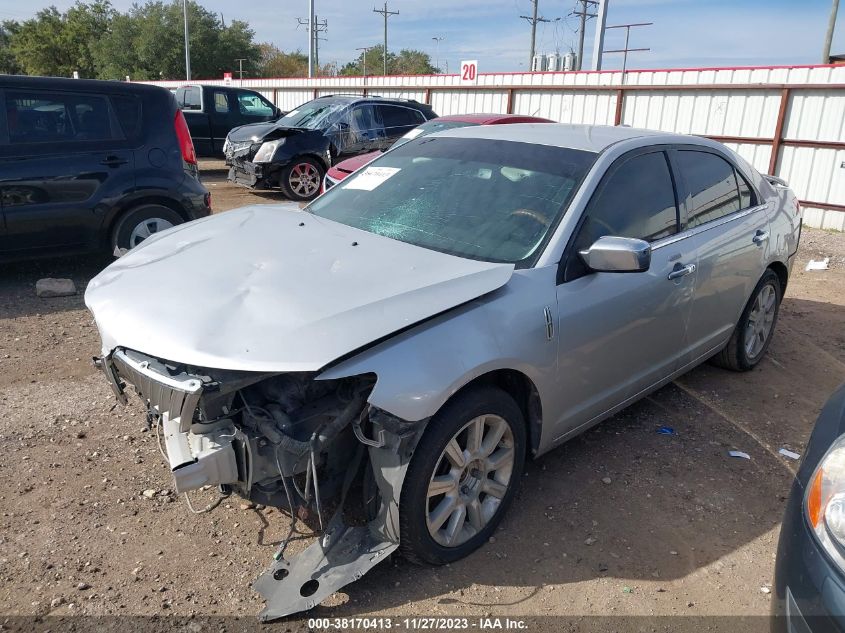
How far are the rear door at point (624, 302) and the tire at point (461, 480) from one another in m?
0.39

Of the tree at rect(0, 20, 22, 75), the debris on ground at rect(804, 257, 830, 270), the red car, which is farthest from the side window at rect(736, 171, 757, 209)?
the tree at rect(0, 20, 22, 75)

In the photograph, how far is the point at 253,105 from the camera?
16.1 metres

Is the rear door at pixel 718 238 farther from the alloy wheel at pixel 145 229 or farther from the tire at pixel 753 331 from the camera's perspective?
the alloy wheel at pixel 145 229

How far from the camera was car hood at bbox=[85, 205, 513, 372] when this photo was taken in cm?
241

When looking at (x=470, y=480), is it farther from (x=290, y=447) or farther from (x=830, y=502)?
(x=830, y=502)

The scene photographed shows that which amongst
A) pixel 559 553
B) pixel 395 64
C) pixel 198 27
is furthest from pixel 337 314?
pixel 395 64

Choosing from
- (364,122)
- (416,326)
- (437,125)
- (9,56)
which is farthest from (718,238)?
(9,56)

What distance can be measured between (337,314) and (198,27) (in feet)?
204

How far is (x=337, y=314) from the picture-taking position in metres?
2.52

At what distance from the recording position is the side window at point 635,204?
3385 millimetres

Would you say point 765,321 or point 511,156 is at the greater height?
point 511,156

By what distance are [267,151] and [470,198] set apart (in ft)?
28.6

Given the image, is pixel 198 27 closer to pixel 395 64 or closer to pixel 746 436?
pixel 395 64

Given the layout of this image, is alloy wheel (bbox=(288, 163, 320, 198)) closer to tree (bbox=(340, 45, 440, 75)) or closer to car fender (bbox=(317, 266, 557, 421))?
car fender (bbox=(317, 266, 557, 421))
